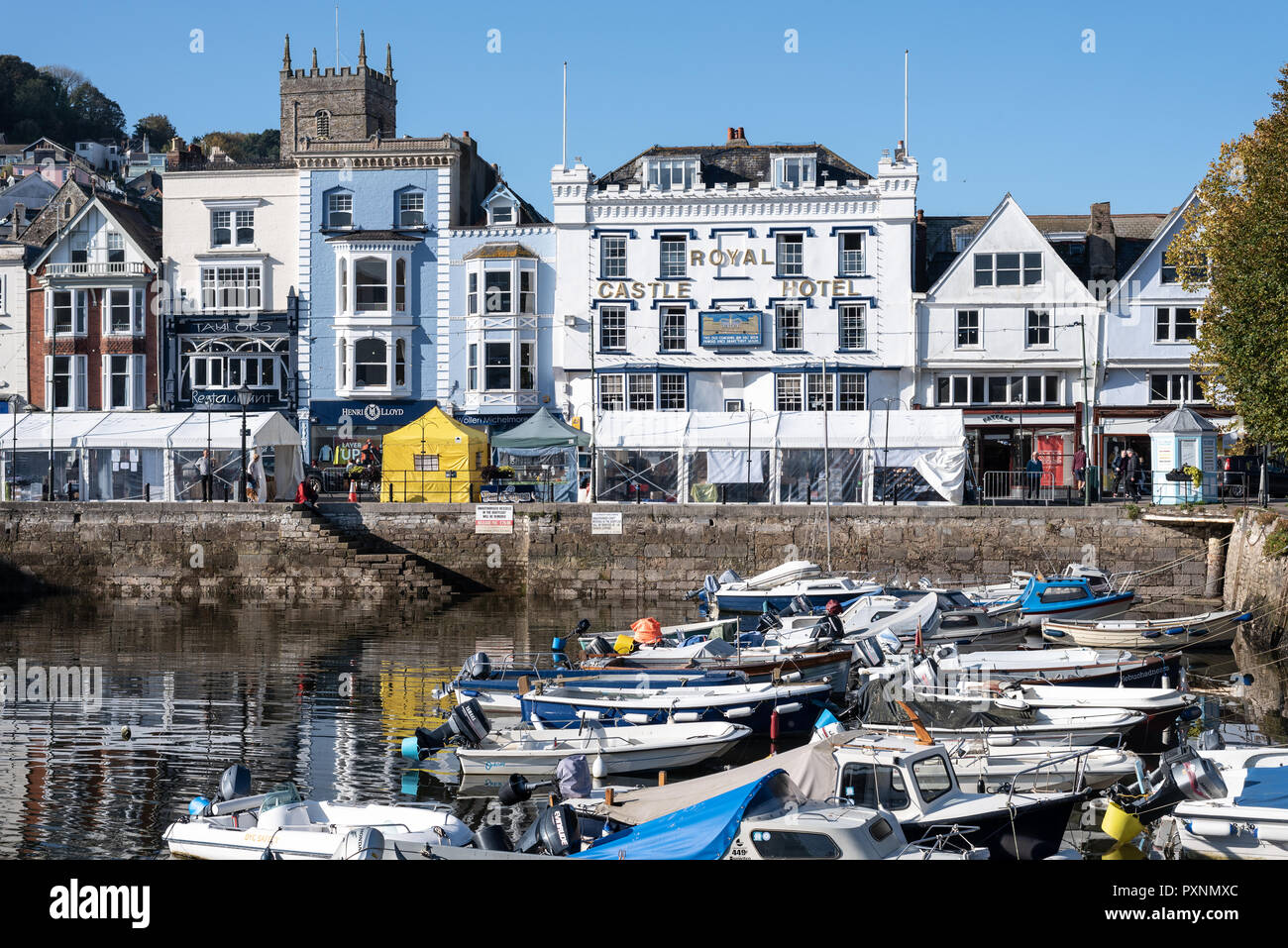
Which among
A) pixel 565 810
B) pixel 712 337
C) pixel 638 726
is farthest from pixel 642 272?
pixel 565 810

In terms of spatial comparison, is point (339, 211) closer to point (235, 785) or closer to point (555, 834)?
point (235, 785)

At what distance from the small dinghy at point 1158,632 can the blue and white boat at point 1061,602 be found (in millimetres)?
2178

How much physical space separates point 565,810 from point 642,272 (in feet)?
136

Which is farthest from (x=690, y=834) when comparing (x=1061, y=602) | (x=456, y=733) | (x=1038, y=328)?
(x=1038, y=328)

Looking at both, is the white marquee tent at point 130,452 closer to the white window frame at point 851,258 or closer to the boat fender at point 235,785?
the white window frame at point 851,258

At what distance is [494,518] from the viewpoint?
43.5m

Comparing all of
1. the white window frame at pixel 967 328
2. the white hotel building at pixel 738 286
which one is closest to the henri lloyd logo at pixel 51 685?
the white hotel building at pixel 738 286

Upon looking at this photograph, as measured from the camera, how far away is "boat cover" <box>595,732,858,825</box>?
1577 centimetres

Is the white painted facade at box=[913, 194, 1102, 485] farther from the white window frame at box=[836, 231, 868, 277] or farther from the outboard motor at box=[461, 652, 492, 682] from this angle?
the outboard motor at box=[461, 652, 492, 682]

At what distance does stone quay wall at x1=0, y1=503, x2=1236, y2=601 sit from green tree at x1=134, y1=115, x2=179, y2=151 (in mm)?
121999

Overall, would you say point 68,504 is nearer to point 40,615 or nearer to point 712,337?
point 40,615

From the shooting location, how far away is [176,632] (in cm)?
3697

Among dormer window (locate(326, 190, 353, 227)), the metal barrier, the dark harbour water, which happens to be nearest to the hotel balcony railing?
dormer window (locate(326, 190, 353, 227))
